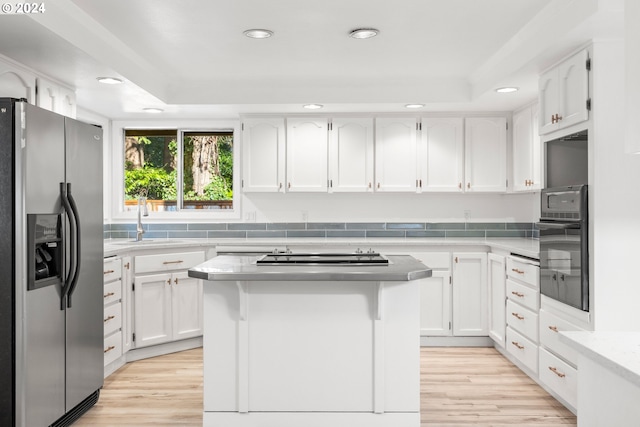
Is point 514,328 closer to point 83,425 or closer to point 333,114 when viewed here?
point 333,114

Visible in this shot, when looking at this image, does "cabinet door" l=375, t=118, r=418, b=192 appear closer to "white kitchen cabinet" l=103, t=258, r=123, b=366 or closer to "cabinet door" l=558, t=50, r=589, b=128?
"cabinet door" l=558, t=50, r=589, b=128

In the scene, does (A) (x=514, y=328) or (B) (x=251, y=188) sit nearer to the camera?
(A) (x=514, y=328)

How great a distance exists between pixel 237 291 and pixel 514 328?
7.60ft

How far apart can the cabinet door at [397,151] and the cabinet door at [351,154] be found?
0.30ft

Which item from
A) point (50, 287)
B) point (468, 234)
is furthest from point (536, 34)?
point (50, 287)

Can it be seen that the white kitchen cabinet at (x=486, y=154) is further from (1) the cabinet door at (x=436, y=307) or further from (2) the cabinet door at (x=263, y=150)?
(2) the cabinet door at (x=263, y=150)

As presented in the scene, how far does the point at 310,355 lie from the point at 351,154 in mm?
2687

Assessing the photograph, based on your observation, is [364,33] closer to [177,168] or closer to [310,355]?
[310,355]

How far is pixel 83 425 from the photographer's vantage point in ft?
10.3

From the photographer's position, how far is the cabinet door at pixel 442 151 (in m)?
5.21

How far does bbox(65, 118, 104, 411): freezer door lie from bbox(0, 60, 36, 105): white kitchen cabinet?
459 millimetres

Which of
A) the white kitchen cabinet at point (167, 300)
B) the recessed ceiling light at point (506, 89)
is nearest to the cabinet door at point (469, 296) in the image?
the recessed ceiling light at point (506, 89)

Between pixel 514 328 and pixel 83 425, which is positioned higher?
pixel 514 328

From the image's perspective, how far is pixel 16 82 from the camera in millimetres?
3314
